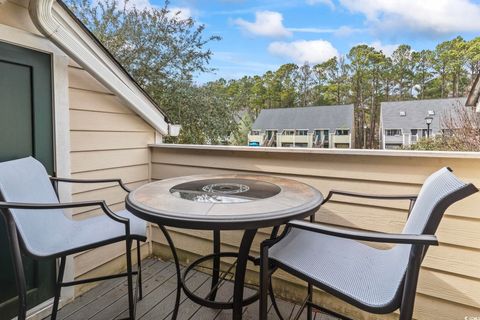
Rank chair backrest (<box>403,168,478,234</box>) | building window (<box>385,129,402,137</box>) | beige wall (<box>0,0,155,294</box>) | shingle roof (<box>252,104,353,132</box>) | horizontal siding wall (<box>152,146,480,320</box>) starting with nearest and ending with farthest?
chair backrest (<box>403,168,478,234</box>)
horizontal siding wall (<box>152,146,480,320</box>)
beige wall (<box>0,0,155,294</box>)
building window (<box>385,129,402,137</box>)
shingle roof (<box>252,104,353,132</box>)

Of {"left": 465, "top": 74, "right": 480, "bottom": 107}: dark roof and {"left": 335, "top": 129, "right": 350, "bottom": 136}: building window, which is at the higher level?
{"left": 335, "top": 129, "right": 350, "bottom": 136}: building window

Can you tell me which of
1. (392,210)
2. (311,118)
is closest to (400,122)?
(311,118)

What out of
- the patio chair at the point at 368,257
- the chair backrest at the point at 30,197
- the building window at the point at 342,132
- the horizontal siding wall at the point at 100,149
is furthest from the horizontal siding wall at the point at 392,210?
the building window at the point at 342,132

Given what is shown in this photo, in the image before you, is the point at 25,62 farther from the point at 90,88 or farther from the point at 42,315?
the point at 42,315

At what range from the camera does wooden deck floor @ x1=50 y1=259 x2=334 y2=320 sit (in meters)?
1.84

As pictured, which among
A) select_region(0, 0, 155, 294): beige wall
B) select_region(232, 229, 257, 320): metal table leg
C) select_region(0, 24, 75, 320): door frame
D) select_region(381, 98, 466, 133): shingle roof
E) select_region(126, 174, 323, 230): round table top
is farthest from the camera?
select_region(381, 98, 466, 133): shingle roof

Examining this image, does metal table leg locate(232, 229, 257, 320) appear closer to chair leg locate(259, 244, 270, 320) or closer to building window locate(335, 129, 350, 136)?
chair leg locate(259, 244, 270, 320)

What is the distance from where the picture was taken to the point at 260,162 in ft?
7.06

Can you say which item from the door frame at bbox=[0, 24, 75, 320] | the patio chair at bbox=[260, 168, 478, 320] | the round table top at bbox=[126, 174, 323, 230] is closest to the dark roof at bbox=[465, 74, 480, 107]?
the patio chair at bbox=[260, 168, 478, 320]

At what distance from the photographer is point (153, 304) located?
6.43 ft

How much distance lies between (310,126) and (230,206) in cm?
1661

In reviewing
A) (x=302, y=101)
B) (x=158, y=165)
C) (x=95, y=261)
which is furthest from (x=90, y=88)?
(x=302, y=101)

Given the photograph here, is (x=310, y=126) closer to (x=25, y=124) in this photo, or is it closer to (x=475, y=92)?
(x=475, y=92)

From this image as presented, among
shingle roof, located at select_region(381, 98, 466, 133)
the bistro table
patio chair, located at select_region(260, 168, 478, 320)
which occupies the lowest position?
patio chair, located at select_region(260, 168, 478, 320)
